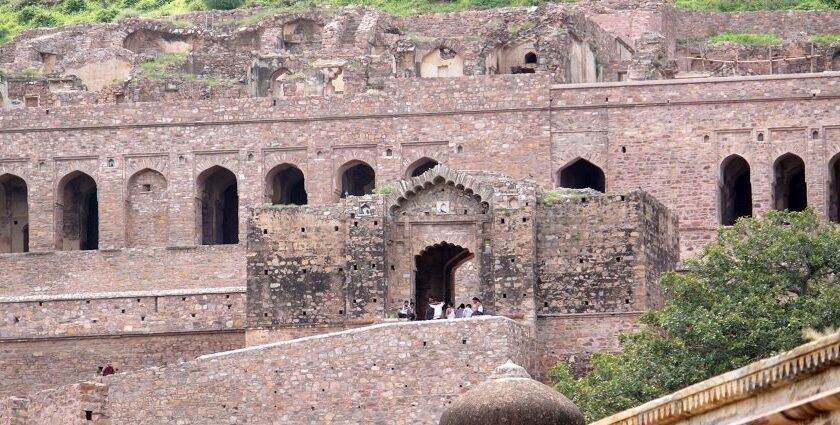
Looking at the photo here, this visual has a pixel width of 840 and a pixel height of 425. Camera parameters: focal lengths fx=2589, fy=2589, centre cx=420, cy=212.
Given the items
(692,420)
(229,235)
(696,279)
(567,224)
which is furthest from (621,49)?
(692,420)

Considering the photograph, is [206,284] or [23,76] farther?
[23,76]

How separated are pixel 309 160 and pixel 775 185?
9266 mm

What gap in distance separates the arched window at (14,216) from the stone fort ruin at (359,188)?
55 millimetres

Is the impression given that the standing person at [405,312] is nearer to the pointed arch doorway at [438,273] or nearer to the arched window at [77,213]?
the pointed arch doorway at [438,273]

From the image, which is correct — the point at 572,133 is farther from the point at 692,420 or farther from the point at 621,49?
the point at 692,420

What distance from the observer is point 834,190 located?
49.8 metres

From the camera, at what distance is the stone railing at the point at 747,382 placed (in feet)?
52.5

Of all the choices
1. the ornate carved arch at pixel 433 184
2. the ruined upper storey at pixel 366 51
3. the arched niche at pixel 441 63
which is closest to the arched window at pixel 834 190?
the ruined upper storey at pixel 366 51

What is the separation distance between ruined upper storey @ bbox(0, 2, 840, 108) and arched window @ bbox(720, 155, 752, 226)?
390cm

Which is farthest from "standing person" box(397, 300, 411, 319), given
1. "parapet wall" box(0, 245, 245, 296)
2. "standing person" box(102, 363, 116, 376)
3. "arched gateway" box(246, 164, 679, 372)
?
"parapet wall" box(0, 245, 245, 296)

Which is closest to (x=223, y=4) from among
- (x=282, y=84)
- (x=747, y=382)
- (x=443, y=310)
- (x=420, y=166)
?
(x=282, y=84)

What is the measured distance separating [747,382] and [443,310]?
24.5 meters

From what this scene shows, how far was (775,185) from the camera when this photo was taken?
4938 cm

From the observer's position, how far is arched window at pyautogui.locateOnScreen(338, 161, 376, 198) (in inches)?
2031
